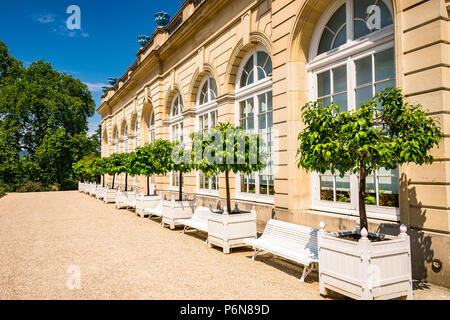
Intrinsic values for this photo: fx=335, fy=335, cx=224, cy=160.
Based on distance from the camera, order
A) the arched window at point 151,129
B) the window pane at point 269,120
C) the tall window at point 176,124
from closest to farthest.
→ 1. the window pane at point 269,120
2. the tall window at point 176,124
3. the arched window at point 151,129

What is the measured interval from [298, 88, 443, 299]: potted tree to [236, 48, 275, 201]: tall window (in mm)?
4485

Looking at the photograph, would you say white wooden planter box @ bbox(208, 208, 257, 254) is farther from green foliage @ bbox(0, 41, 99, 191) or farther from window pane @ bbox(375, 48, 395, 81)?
green foliage @ bbox(0, 41, 99, 191)

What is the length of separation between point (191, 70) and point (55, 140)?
1032 inches

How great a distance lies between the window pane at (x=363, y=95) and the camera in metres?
6.14

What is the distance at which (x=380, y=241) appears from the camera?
411 centimetres

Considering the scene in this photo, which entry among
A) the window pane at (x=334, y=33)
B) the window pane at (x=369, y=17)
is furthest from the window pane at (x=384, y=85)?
the window pane at (x=334, y=33)

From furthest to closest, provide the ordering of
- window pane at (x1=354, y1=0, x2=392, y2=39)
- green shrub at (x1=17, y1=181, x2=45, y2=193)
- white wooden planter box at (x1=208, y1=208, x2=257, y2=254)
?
green shrub at (x1=17, y1=181, x2=45, y2=193)
white wooden planter box at (x1=208, y1=208, x2=257, y2=254)
window pane at (x1=354, y1=0, x2=392, y2=39)

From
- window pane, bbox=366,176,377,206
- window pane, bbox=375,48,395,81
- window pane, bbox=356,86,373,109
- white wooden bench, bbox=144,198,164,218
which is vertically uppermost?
window pane, bbox=375,48,395,81

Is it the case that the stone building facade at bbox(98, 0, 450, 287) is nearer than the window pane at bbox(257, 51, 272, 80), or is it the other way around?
the stone building facade at bbox(98, 0, 450, 287)

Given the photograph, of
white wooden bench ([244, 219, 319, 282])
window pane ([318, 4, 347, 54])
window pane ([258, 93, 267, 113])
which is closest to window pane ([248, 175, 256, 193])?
window pane ([258, 93, 267, 113])

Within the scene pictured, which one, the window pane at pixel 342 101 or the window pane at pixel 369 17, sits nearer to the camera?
the window pane at pixel 369 17

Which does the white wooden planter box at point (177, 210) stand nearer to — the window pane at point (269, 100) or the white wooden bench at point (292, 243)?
the window pane at point (269, 100)

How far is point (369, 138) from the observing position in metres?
3.98

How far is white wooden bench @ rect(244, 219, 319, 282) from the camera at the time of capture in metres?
5.03
